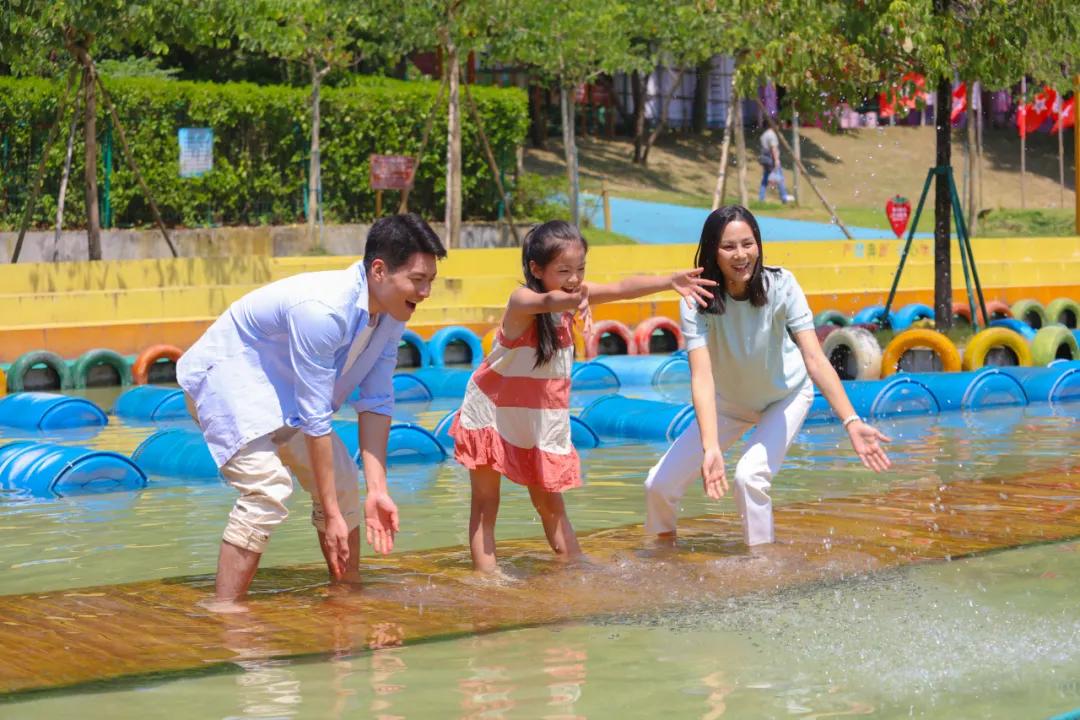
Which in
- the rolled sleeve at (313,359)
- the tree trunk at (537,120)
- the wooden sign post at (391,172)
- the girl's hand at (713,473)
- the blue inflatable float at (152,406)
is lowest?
the blue inflatable float at (152,406)

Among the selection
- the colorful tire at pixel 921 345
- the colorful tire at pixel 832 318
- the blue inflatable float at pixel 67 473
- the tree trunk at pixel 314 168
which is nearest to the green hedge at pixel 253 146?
the tree trunk at pixel 314 168

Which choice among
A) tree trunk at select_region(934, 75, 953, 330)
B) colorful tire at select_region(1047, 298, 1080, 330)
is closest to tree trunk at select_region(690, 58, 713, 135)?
colorful tire at select_region(1047, 298, 1080, 330)

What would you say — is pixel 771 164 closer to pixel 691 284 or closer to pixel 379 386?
pixel 691 284

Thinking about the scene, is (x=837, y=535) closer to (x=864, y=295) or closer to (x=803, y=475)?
(x=803, y=475)

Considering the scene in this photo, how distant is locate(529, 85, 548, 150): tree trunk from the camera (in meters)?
38.9

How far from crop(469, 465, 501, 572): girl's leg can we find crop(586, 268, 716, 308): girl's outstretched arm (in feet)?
2.90

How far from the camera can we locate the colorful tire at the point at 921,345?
14.0 metres

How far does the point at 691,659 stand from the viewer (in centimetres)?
525

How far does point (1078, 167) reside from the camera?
25219 millimetres

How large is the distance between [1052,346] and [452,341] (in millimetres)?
5924

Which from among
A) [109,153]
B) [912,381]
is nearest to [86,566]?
[912,381]

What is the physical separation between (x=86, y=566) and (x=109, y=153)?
57.3ft

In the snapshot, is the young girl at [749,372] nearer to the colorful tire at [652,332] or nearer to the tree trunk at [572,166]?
the colorful tire at [652,332]

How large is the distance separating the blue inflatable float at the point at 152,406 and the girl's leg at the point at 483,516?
6464 millimetres
